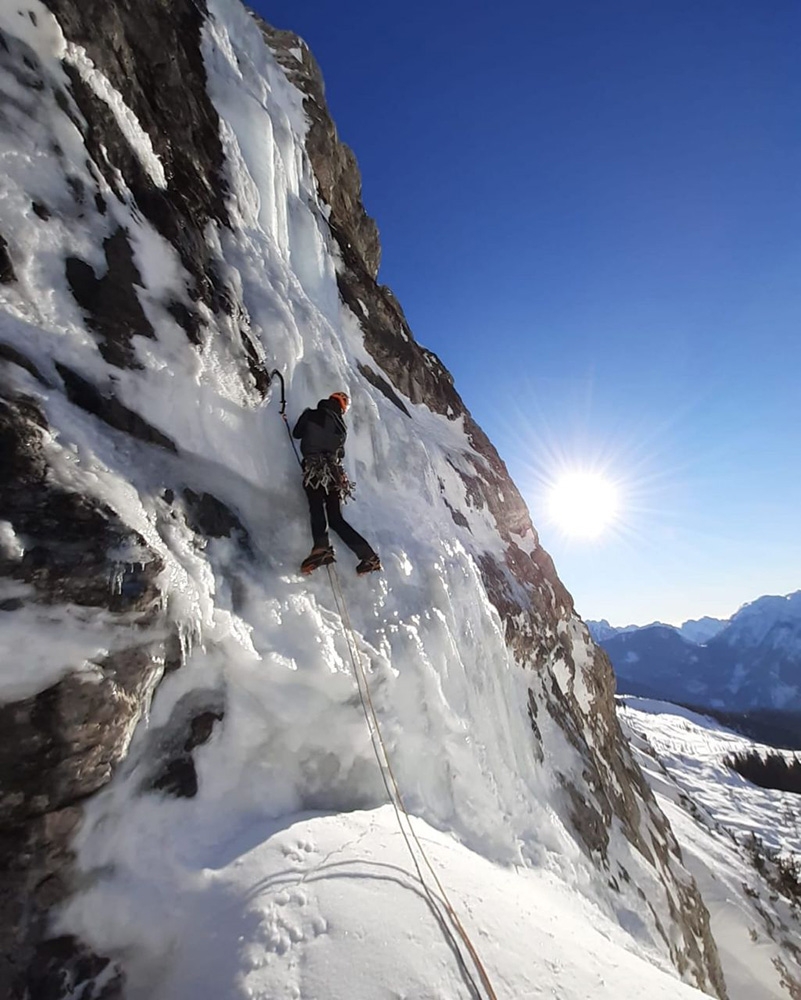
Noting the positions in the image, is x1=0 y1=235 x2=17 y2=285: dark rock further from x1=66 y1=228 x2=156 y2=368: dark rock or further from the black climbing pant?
the black climbing pant

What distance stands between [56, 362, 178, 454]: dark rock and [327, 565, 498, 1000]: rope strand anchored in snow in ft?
7.02

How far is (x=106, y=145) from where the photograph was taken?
16.7 feet

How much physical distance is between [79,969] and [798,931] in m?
23.3

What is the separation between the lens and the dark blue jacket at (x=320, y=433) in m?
5.80

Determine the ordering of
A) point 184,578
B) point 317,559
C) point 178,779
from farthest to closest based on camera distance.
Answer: point 317,559 → point 184,578 → point 178,779

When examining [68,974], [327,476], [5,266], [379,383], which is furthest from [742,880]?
[5,266]

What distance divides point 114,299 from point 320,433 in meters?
2.34

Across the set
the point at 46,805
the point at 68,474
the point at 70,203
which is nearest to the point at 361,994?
the point at 46,805

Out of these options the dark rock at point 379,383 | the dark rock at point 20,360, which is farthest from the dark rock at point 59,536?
the dark rock at point 379,383

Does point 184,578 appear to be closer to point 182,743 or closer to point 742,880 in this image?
point 182,743

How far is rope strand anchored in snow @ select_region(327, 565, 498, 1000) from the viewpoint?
9.64ft

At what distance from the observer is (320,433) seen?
19.2 ft

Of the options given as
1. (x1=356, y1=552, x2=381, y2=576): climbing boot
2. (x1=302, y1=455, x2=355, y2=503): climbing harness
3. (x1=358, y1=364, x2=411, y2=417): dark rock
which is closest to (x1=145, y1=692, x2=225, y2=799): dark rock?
(x1=356, y1=552, x2=381, y2=576): climbing boot

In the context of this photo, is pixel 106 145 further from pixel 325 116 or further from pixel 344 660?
pixel 325 116
